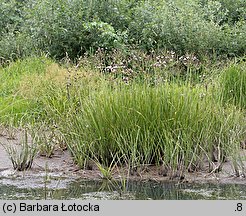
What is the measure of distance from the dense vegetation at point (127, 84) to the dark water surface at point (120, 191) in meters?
0.36

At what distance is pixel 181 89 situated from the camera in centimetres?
673

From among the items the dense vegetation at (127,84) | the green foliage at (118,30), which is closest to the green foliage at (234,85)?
the dense vegetation at (127,84)

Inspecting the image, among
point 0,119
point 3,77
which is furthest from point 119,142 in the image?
point 3,77

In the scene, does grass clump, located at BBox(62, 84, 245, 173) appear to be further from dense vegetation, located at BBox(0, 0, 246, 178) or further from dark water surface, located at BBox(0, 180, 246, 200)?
dark water surface, located at BBox(0, 180, 246, 200)

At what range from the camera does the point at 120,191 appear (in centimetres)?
568

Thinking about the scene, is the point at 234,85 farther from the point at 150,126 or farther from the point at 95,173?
the point at 95,173

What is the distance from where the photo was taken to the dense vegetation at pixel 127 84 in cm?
645

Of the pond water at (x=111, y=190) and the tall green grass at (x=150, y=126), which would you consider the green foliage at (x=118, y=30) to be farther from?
the pond water at (x=111, y=190)

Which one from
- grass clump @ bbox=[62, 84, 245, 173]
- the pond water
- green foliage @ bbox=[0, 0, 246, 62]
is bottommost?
the pond water

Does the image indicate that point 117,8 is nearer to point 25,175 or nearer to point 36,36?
point 36,36

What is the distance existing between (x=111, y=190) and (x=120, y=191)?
0.10 metres

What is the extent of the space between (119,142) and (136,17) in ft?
17.8

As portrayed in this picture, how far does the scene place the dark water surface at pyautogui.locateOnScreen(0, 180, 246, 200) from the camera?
18.0 ft

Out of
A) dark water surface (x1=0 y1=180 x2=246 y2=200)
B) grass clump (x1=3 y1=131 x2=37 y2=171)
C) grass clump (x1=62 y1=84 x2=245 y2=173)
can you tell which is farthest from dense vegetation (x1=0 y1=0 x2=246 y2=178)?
dark water surface (x1=0 y1=180 x2=246 y2=200)
